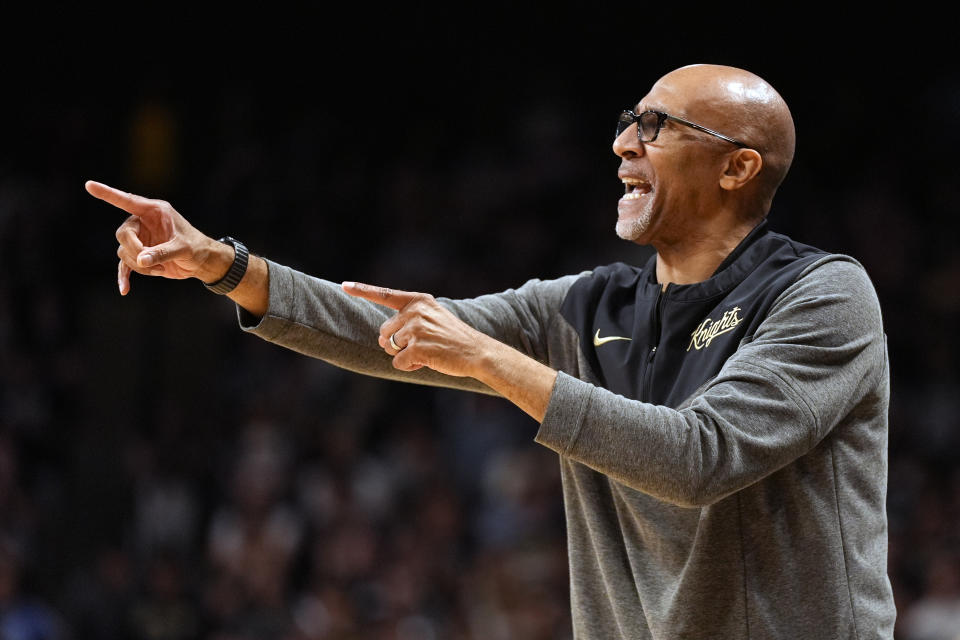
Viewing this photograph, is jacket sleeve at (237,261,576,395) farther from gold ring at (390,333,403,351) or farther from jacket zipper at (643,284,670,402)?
gold ring at (390,333,403,351)

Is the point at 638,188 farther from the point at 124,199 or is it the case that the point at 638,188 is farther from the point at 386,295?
the point at 124,199

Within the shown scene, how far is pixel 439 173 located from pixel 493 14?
4.63ft

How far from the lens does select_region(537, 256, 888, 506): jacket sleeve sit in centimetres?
206

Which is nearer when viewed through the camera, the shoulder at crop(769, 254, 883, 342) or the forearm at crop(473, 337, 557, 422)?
the forearm at crop(473, 337, 557, 422)

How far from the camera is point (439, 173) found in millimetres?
8523

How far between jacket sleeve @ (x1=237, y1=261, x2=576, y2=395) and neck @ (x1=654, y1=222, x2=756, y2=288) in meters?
0.32

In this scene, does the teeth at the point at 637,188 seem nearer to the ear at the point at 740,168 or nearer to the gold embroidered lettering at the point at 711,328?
the ear at the point at 740,168

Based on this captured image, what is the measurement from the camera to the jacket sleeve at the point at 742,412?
6.77 feet

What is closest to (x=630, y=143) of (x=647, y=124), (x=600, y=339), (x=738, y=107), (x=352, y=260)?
(x=647, y=124)

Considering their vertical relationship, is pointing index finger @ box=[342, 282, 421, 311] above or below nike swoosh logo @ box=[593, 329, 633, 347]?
above

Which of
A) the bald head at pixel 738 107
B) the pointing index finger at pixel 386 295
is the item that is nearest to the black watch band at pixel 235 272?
the pointing index finger at pixel 386 295

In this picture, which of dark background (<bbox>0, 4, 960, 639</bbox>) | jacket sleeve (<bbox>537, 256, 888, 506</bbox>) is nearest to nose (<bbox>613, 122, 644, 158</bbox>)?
jacket sleeve (<bbox>537, 256, 888, 506</bbox>)

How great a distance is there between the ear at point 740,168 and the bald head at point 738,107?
0.02 meters

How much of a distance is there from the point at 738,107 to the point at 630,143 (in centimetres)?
24
